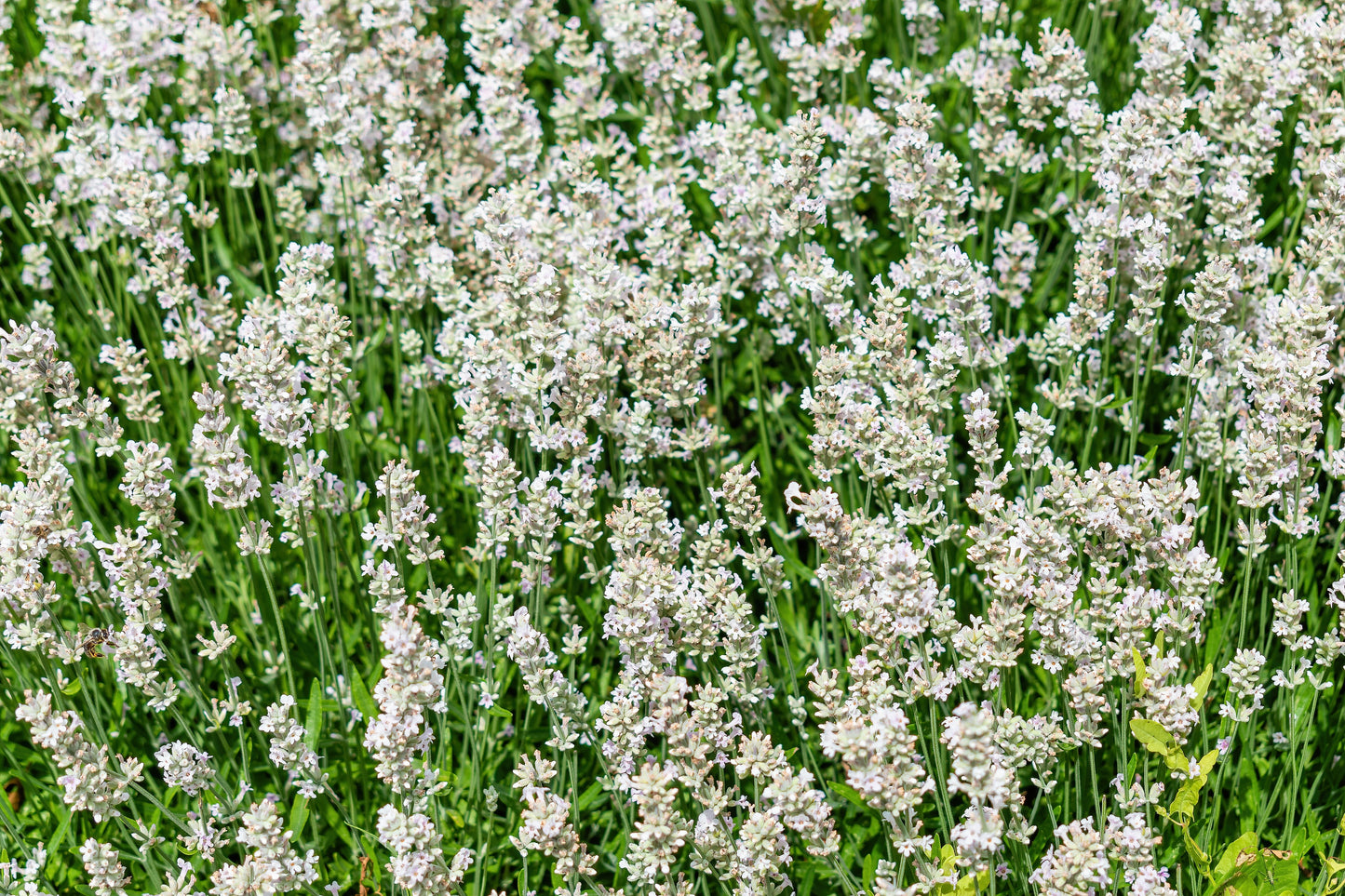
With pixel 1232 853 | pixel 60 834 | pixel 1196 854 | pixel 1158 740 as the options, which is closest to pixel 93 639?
pixel 60 834

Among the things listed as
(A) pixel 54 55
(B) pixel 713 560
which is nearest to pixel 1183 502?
(B) pixel 713 560

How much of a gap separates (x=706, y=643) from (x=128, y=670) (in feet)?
4.31

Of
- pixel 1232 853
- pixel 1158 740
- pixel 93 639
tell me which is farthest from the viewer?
pixel 93 639

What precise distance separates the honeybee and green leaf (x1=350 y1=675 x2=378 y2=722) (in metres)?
0.60

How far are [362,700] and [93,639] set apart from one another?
2.19ft

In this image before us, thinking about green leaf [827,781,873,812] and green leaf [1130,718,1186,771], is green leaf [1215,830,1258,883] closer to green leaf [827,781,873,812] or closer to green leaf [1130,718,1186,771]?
green leaf [1130,718,1186,771]

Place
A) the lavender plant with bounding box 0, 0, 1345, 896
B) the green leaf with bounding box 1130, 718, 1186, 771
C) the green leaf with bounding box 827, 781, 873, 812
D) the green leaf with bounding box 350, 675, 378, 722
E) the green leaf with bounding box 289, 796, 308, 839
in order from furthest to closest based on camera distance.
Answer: the green leaf with bounding box 350, 675, 378, 722, the green leaf with bounding box 289, 796, 308, 839, the green leaf with bounding box 827, 781, 873, 812, the lavender plant with bounding box 0, 0, 1345, 896, the green leaf with bounding box 1130, 718, 1186, 771

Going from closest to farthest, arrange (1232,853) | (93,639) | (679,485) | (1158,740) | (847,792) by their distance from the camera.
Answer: (1158,740) < (1232,853) < (847,792) < (93,639) < (679,485)

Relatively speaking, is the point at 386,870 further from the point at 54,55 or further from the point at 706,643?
the point at 54,55

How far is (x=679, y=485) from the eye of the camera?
399 cm

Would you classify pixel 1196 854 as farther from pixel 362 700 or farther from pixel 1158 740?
pixel 362 700

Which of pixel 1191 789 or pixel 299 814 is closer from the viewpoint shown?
pixel 1191 789

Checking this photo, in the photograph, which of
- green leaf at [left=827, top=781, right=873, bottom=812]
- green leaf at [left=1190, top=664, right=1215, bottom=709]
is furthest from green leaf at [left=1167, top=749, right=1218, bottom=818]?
green leaf at [left=827, top=781, right=873, bottom=812]

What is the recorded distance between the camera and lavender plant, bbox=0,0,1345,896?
113 inches
